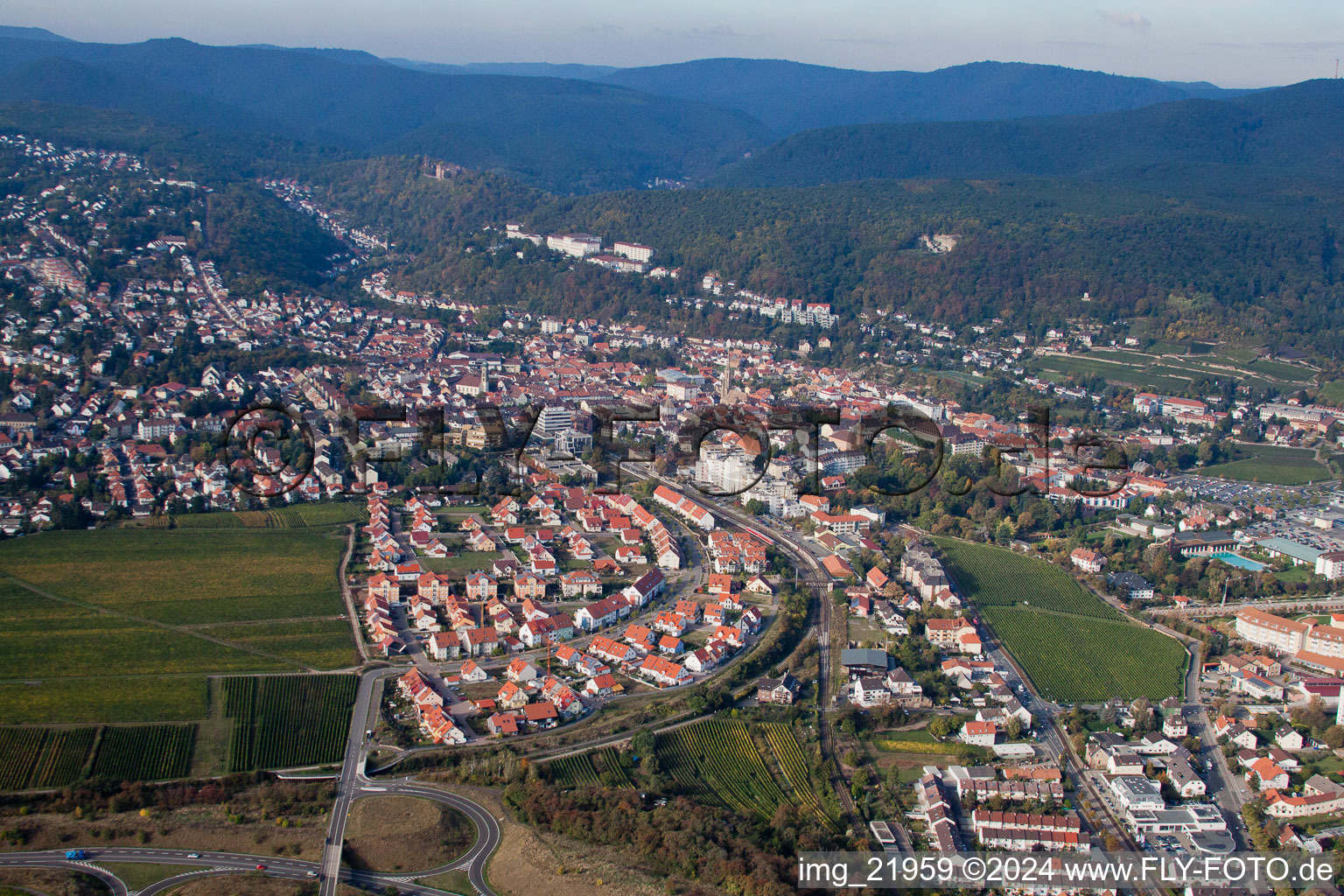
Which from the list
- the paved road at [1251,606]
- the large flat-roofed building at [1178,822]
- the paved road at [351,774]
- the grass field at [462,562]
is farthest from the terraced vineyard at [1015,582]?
Answer: the paved road at [351,774]

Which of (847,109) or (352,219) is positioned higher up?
(847,109)

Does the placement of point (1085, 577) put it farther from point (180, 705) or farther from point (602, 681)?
point (180, 705)

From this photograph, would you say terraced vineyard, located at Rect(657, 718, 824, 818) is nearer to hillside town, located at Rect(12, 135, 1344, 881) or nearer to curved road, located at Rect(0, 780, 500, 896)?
hillside town, located at Rect(12, 135, 1344, 881)

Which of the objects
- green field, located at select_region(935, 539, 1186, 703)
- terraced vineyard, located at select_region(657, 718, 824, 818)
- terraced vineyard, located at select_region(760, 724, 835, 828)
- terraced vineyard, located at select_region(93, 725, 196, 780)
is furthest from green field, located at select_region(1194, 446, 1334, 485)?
terraced vineyard, located at select_region(93, 725, 196, 780)

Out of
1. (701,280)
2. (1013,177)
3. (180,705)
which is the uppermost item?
(1013,177)

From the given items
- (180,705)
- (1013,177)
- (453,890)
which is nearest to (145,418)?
(180,705)
